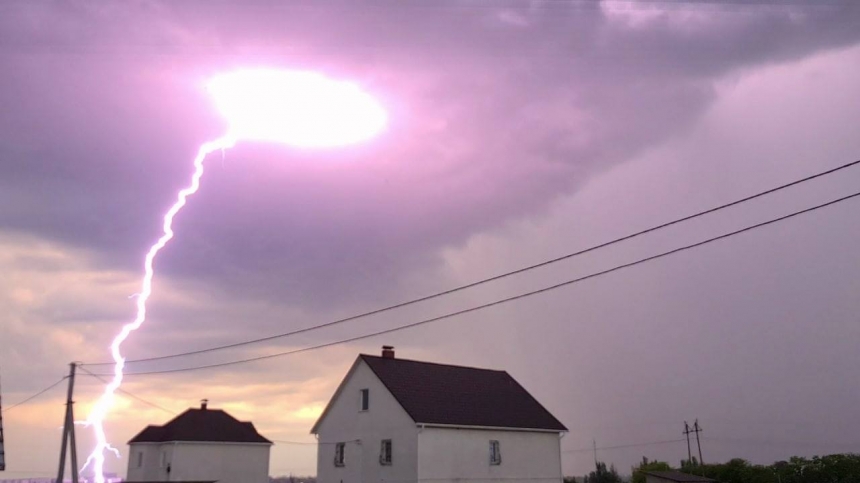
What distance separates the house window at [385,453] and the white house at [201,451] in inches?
554

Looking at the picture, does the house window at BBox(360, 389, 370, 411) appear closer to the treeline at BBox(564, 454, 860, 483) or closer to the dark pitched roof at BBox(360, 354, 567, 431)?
the dark pitched roof at BBox(360, 354, 567, 431)

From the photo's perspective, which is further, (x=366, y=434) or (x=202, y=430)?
(x=202, y=430)

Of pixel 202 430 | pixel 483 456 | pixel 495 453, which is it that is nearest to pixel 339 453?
pixel 483 456

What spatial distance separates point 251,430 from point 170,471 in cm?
811

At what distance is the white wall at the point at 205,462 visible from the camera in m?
46.0

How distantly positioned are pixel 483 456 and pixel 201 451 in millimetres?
19895

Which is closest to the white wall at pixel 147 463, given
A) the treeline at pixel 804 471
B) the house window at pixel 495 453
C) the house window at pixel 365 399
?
the house window at pixel 365 399

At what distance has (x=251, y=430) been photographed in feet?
172

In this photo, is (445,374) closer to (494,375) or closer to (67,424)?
(494,375)

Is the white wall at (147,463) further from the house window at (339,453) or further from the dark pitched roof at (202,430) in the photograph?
the house window at (339,453)

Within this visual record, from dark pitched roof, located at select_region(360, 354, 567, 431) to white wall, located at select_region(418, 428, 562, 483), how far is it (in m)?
0.58

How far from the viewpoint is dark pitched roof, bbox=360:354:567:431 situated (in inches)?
1527

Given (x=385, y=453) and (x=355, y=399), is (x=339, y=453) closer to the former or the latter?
(x=355, y=399)

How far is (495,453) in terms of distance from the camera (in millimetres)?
39688
